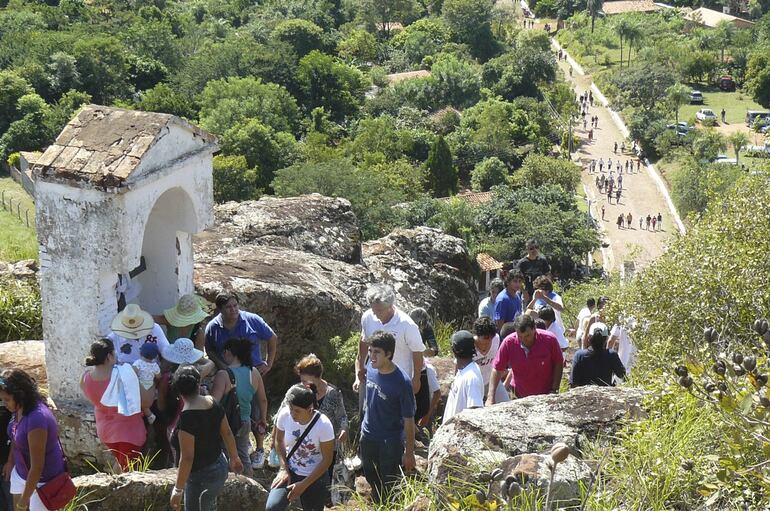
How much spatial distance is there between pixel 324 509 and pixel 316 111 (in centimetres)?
5506

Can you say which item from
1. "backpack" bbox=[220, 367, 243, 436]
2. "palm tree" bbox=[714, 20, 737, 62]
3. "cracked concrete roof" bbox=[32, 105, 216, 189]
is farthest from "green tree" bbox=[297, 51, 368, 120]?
"backpack" bbox=[220, 367, 243, 436]

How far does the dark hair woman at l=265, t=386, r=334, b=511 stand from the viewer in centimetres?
634

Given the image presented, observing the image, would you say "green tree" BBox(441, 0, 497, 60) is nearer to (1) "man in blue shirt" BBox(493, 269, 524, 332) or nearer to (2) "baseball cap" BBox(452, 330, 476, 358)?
(1) "man in blue shirt" BBox(493, 269, 524, 332)

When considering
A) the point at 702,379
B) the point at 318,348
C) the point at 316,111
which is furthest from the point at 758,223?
the point at 316,111

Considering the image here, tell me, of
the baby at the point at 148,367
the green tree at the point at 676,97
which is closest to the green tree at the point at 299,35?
the green tree at the point at 676,97

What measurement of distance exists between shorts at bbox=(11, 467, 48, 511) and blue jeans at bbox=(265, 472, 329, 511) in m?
1.37

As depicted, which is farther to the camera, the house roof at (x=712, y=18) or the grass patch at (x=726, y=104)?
the house roof at (x=712, y=18)

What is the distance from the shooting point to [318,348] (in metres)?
9.93

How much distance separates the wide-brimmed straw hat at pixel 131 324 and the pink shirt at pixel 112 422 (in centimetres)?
59

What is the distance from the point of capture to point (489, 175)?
54.0m

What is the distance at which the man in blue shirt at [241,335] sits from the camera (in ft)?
25.4

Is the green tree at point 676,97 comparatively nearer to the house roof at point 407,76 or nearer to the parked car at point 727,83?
the parked car at point 727,83

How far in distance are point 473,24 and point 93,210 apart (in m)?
78.8

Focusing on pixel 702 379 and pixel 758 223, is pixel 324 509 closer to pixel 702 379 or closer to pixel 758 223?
pixel 702 379
